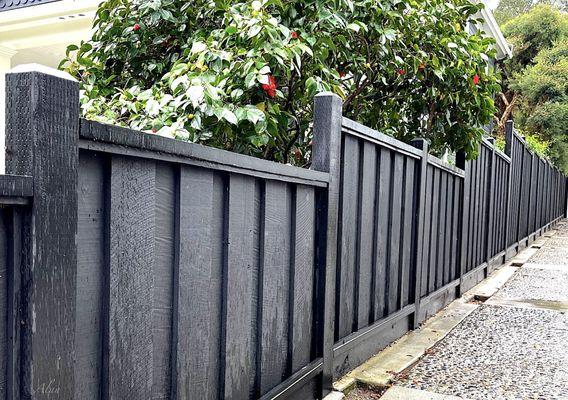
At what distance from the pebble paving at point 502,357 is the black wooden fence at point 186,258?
43cm

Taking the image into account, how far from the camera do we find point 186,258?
191cm

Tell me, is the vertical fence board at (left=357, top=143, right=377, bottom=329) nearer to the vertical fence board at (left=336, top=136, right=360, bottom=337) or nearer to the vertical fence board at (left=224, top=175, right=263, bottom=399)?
the vertical fence board at (left=336, top=136, right=360, bottom=337)

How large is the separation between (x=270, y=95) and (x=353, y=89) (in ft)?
4.70

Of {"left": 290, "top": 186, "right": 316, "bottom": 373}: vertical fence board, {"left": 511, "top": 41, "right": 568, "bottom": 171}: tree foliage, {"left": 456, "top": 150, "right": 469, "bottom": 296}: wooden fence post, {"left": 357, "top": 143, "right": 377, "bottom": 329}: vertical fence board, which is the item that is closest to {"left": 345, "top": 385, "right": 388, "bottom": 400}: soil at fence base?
{"left": 357, "top": 143, "right": 377, "bottom": 329}: vertical fence board

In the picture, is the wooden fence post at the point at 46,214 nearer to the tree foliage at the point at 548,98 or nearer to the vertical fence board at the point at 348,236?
the vertical fence board at the point at 348,236

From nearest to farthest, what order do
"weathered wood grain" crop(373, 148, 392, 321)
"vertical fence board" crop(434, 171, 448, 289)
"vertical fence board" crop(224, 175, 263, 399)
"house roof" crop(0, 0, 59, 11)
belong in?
"vertical fence board" crop(224, 175, 263, 399) → "weathered wood grain" crop(373, 148, 392, 321) → "vertical fence board" crop(434, 171, 448, 289) → "house roof" crop(0, 0, 59, 11)

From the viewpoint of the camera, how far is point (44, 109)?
4.40 ft

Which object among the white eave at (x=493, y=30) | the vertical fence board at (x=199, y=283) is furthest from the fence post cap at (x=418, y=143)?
the white eave at (x=493, y=30)

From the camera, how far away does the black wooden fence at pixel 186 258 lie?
1.33 metres

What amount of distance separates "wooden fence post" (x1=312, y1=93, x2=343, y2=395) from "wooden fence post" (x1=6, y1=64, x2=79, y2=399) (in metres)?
1.68

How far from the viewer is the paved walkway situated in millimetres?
3387

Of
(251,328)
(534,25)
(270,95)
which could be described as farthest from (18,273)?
(534,25)

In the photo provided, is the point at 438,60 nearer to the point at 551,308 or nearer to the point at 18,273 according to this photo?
the point at 551,308

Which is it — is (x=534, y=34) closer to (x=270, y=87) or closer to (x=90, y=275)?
(x=270, y=87)
